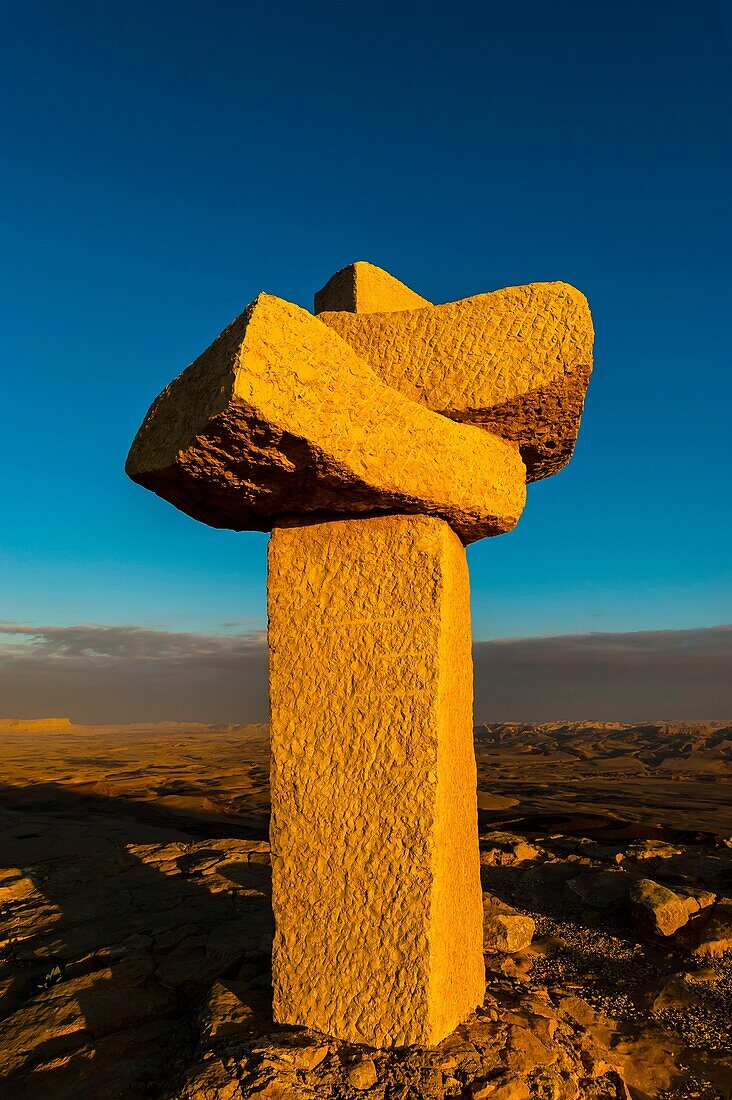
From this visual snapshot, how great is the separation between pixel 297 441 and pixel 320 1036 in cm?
224

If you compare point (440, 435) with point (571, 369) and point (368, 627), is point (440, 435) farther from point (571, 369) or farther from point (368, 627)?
point (368, 627)

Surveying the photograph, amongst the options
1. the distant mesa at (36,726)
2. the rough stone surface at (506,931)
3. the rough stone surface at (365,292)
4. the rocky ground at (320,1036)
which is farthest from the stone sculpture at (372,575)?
the distant mesa at (36,726)

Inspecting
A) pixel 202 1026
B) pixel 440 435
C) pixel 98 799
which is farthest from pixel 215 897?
pixel 98 799

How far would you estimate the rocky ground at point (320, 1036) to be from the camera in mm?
2213

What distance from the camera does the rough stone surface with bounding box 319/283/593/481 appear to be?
270 cm

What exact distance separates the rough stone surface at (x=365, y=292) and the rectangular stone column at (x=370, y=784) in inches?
56.4

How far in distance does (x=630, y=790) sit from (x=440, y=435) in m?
14.6

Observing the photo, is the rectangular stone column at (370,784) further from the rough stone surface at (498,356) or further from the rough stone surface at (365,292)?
the rough stone surface at (365,292)

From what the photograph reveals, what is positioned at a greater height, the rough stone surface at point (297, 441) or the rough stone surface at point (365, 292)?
the rough stone surface at point (365, 292)

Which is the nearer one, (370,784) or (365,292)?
(370,784)

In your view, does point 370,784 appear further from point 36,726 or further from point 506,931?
point 36,726

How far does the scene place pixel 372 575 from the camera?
8.61 feet

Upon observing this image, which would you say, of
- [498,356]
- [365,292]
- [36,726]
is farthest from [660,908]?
[36,726]

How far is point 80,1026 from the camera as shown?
2824 millimetres
